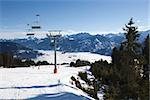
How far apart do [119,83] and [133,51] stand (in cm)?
1525

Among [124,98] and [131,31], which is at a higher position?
[131,31]

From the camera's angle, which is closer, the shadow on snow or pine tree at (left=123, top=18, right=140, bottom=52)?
the shadow on snow

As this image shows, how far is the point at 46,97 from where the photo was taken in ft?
58.1

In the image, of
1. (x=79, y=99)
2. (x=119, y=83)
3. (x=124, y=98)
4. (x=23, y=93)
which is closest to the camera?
(x=79, y=99)

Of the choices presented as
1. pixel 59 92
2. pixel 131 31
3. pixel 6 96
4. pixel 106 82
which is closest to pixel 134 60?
pixel 131 31

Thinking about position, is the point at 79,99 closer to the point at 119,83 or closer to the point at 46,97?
the point at 46,97

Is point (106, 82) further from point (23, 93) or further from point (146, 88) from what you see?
point (23, 93)

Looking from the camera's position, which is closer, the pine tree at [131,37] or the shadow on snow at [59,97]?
the shadow on snow at [59,97]

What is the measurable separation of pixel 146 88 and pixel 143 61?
15277 millimetres

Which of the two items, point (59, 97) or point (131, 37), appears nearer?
point (59, 97)

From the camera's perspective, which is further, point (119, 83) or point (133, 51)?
point (133, 51)

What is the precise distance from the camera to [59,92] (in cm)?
1970

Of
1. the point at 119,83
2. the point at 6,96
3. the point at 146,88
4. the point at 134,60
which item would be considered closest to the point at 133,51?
the point at 134,60

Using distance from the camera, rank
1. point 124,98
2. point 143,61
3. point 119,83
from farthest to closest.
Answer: point 143,61, point 119,83, point 124,98
